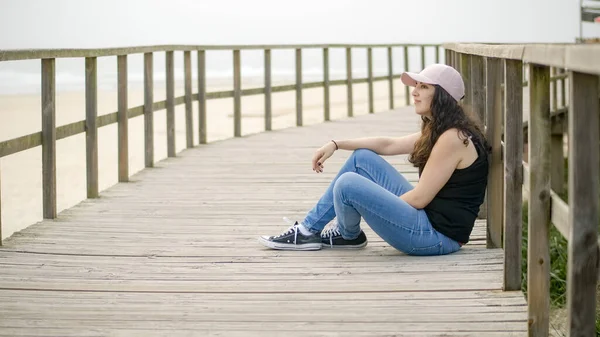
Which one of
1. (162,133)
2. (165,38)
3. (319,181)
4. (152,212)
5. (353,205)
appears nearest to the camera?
(353,205)

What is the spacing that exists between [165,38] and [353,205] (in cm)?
5793

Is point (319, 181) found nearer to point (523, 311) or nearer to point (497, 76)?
point (497, 76)

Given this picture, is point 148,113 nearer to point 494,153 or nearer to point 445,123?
point 494,153

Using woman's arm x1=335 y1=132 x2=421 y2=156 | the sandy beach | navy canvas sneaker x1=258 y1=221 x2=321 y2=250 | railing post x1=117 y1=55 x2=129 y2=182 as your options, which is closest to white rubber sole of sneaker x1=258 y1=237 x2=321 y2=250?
navy canvas sneaker x1=258 y1=221 x2=321 y2=250

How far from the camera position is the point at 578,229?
2842mm

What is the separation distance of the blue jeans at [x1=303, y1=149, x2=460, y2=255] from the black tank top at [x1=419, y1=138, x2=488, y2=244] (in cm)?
6

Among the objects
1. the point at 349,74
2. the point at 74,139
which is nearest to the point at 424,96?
the point at 349,74

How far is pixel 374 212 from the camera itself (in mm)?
4691

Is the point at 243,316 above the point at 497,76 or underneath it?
underneath

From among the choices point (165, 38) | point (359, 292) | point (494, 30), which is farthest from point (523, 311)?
point (494, 30)

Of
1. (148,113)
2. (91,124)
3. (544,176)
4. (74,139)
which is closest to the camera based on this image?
(544,176)

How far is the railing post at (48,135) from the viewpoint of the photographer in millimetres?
6297

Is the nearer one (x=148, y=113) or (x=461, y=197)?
(x=461, y=197)

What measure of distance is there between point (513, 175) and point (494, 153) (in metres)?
0.87
